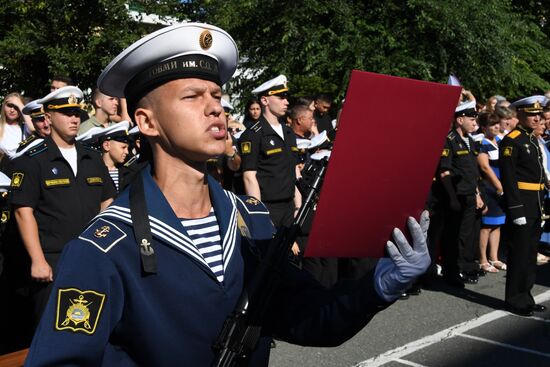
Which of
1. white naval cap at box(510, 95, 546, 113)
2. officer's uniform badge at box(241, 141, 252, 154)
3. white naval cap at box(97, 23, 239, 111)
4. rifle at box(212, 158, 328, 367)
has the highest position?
white naval cap at box(97, 23, 239, 111)

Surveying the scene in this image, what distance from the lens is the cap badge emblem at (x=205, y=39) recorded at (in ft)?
6.99

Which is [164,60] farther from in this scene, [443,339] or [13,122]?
[13,122]

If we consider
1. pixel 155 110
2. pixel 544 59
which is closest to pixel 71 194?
pixel 155 110

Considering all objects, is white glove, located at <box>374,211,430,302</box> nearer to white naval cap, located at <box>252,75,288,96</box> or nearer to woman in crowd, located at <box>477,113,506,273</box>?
white naval cap, located at <box>252,75,288,96</box>

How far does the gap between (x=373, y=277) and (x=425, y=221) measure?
0.67ft

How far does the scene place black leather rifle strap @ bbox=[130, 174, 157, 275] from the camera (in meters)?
1.88

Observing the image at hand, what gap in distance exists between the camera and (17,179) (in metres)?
4.76

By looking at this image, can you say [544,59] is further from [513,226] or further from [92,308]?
[92,308]

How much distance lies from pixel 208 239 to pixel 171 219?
0.48ft

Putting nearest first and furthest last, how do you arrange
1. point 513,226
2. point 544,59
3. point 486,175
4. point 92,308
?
1. point 92,308
2. point 513,226
3. point 486,175
4. point 544,59

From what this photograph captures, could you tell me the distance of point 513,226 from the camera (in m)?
7.20

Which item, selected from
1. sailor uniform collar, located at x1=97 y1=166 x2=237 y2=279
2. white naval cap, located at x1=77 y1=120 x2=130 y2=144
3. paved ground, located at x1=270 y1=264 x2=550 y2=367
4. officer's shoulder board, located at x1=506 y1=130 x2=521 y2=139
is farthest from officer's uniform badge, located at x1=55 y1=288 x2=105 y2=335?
officer's shoulder board, located at x1=506 y1=130 x2=521 y2=139

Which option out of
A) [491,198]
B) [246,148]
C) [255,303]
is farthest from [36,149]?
[491,198]

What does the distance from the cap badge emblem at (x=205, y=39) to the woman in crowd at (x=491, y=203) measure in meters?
7.49
